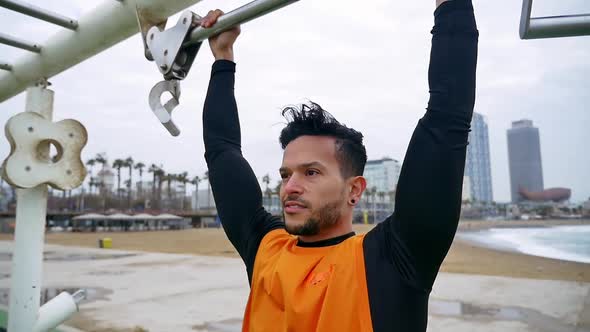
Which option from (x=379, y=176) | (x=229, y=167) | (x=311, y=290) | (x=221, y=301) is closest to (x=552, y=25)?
(x=311, y=290)

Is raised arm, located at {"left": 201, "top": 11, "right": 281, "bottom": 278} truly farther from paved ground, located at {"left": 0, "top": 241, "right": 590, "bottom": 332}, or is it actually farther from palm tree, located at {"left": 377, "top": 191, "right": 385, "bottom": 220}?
palm tree, located at {"left": 377, "top": 191, "right": 385, "bottom": 220}

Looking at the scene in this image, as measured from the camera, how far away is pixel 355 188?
139 cm

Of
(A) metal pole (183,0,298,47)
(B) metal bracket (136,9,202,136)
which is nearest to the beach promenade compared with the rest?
(B) metal bracket (136,9,202,136)

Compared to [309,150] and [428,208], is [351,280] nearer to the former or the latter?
[428,208]

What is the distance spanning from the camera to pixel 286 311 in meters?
1.18

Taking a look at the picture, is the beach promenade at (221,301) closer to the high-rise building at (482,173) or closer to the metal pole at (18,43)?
the metal pole at (18,43)

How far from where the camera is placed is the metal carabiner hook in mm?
1500

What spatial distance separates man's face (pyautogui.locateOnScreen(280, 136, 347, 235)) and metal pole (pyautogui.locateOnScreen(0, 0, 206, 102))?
0.66 m

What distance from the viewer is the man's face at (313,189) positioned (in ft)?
4.20

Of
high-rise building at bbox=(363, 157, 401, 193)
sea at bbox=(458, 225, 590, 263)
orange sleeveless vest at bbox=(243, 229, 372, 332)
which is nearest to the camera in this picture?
orange sleeveless vest at bbox=(243, 229, 372, 332)

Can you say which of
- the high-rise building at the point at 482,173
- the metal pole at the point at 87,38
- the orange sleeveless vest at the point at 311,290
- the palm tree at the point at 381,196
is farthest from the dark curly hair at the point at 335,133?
the high-rise building at the point at 482,173

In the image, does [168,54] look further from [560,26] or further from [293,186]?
[560,26]

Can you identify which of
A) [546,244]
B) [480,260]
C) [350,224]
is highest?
[350,224]

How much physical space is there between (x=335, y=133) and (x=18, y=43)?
1.61m
